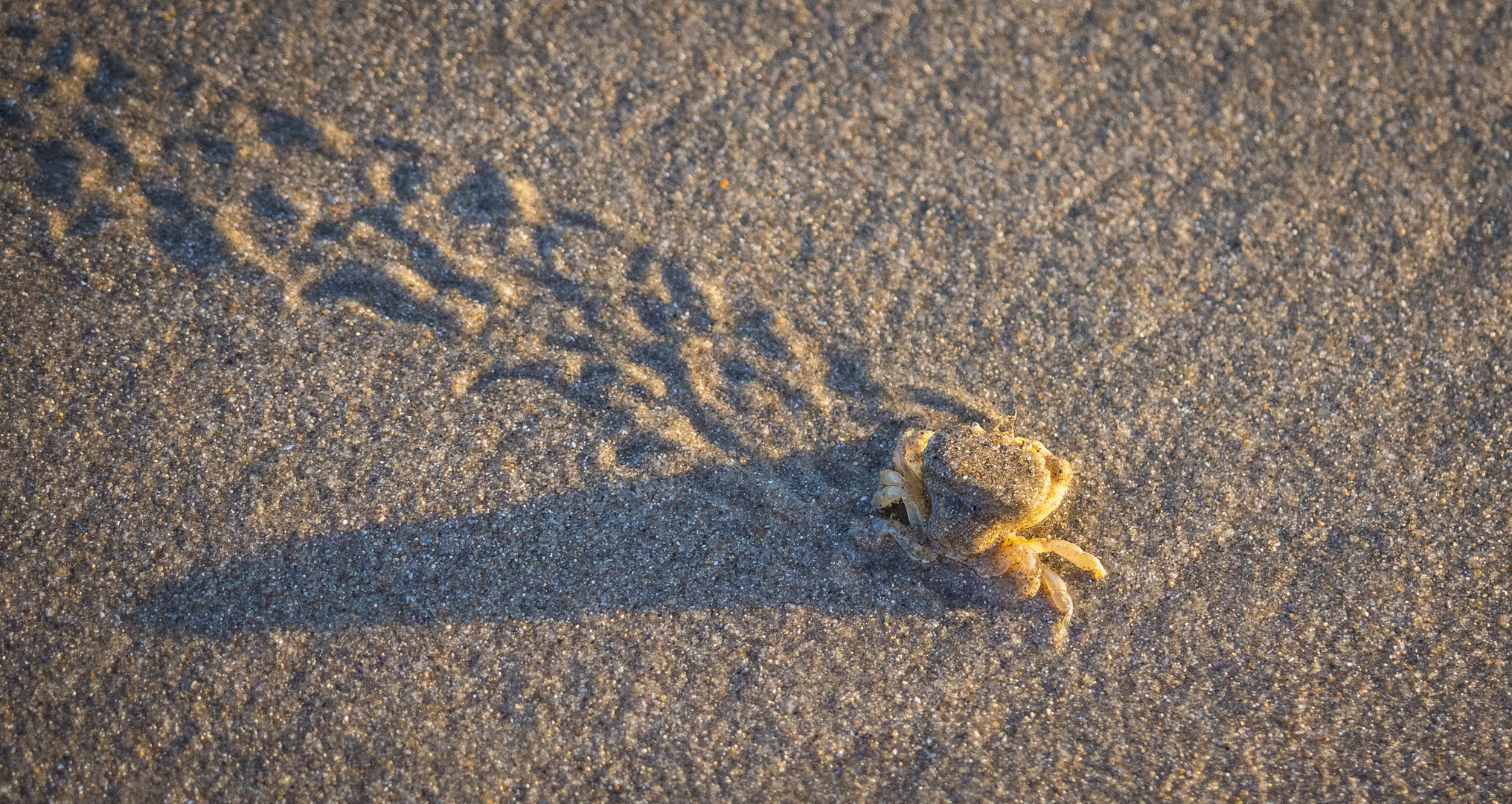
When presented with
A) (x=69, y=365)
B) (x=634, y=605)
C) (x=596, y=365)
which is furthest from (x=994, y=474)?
(x=69, y=365)

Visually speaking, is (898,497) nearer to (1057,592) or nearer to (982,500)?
(982,500)

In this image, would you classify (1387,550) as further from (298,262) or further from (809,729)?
(298,262)

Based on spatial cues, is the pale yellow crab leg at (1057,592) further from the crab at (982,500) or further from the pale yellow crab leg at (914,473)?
the pale yellow crab leg at (914,473)

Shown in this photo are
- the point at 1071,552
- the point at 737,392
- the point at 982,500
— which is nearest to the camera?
the point at 982,500

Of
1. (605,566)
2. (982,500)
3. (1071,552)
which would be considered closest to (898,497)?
(982,500)

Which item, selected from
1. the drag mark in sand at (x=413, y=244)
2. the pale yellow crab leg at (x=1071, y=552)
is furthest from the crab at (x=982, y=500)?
the drag mark in sand at (x=413, y=244)

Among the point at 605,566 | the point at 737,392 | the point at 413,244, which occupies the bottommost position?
the point at 605,566
